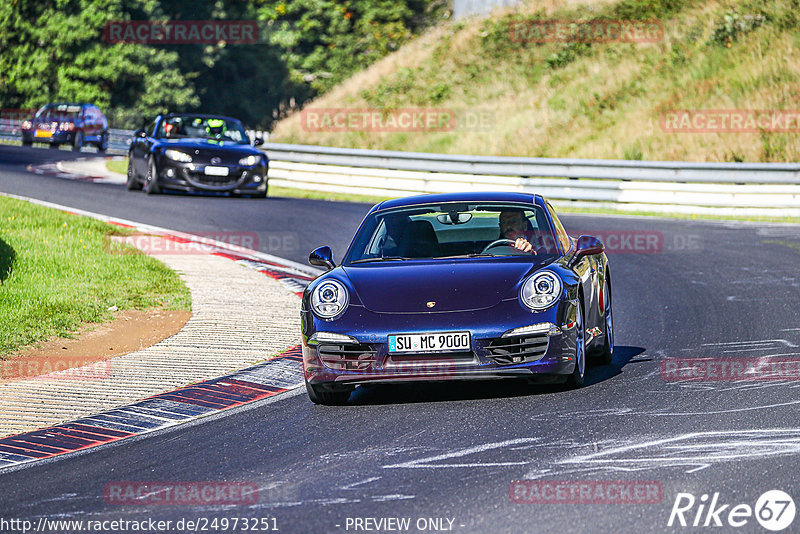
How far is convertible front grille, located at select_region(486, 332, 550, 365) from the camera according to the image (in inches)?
300

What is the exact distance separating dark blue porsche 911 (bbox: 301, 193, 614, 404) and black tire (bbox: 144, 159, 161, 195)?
14488 mm

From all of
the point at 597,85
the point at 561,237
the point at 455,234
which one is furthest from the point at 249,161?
the point at 561,237

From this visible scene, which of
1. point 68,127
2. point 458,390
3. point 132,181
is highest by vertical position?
point 68,127

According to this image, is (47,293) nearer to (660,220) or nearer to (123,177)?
(660,220)

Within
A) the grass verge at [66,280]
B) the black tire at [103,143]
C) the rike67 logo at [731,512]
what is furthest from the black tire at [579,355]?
the black tire at [103,143]

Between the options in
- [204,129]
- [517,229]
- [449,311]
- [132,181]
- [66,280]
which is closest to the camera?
[449,311]

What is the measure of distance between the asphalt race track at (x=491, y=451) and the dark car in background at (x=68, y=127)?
34767 mm

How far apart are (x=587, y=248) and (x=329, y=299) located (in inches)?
74.3

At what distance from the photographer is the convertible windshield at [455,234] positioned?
8.78m

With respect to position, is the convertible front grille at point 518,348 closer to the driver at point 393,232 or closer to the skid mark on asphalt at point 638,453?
the skid mark on asphalt at point 638,453

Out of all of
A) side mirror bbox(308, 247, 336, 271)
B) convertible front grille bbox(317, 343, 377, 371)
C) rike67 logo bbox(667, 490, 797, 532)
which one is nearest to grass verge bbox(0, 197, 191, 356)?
side mirror bbox(308, 247, 336, 271)

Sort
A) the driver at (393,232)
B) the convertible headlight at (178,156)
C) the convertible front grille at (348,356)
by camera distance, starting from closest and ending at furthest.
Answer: the convertible front grille at (348,356)
the driver at (393,232)
the convertible headlight at (178,156)

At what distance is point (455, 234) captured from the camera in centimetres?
934

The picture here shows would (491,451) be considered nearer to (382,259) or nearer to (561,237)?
(382,259)
